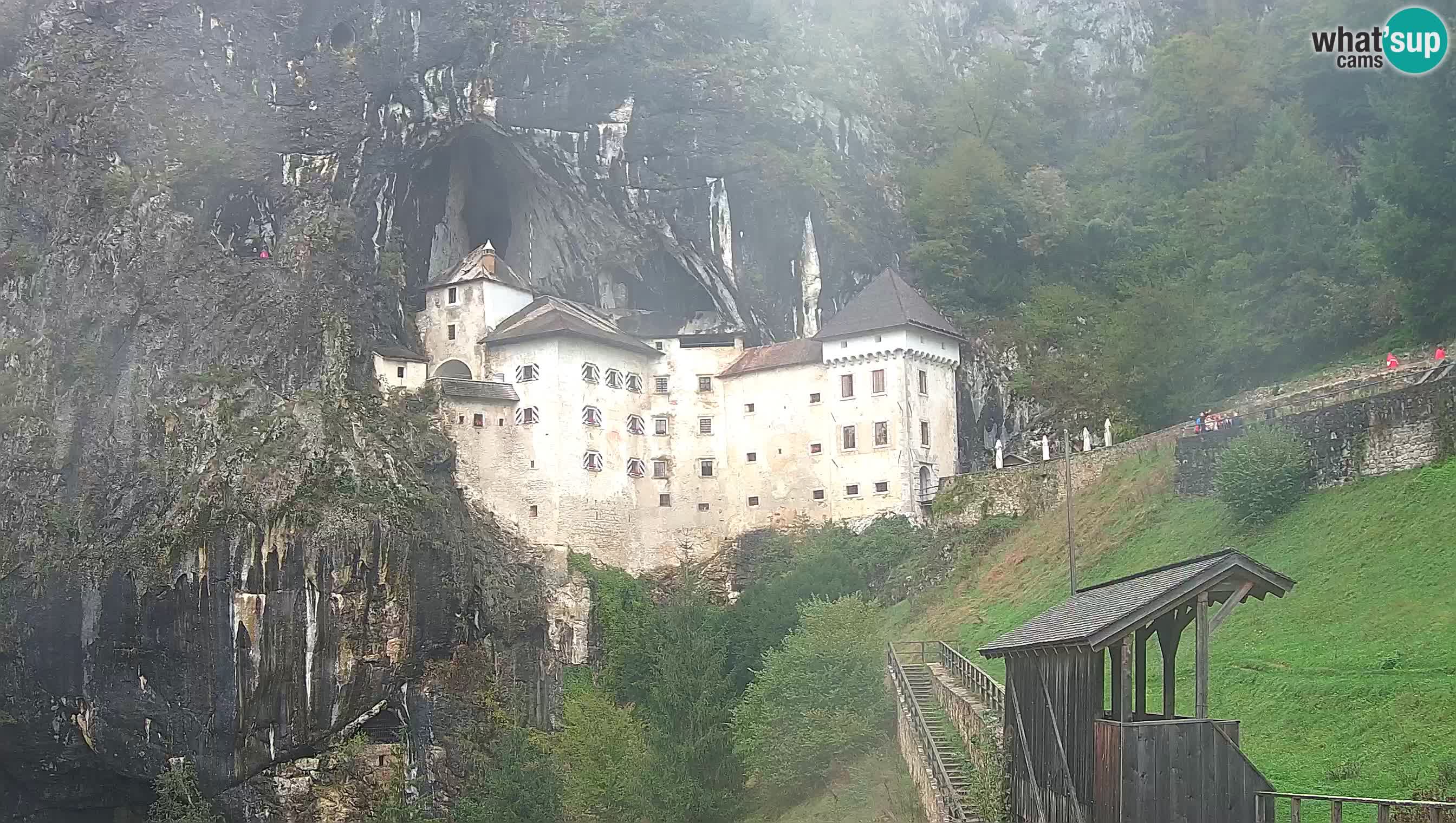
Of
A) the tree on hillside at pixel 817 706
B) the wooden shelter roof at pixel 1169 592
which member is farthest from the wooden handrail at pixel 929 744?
the wooden shelter roof at pixel 1169 592

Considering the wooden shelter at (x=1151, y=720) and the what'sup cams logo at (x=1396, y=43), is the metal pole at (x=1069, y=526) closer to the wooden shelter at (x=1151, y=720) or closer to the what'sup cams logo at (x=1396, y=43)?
the wooden shelter at (x=1151, y=720)

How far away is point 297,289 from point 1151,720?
140 feet

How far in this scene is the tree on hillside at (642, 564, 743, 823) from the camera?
39.4 m

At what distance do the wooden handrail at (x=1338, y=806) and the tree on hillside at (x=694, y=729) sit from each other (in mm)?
22142

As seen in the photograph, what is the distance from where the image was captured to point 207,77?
58281mm

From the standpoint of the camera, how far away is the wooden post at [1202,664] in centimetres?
1783

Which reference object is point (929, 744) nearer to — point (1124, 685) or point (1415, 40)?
point (1124, 685)

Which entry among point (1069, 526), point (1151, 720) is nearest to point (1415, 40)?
point (1069, 526)

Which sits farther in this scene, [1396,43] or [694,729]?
[1396,43]

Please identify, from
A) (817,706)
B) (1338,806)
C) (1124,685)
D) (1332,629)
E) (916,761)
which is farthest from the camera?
(817,706)

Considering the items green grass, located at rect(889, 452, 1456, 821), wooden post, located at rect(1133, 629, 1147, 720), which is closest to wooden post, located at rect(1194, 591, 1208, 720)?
wooden post, located at rect(1133, 629, 1147, 720)

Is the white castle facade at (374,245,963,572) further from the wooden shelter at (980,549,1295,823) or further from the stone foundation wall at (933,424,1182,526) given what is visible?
the wooden shelter at (980,549,1295,823)

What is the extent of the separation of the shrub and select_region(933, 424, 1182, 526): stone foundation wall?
882 cm

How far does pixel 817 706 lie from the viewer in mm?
37938
